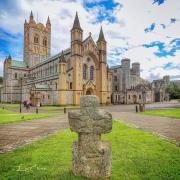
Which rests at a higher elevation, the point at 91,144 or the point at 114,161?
the point at 91,144

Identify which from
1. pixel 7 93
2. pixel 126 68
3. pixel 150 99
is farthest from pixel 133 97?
pixel 7 93

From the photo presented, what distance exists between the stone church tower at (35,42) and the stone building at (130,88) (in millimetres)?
34996

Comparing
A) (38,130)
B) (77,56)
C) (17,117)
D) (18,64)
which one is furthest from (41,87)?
(38,130)

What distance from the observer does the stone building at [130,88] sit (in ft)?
235

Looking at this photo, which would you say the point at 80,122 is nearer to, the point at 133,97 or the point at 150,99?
the point at 133,97

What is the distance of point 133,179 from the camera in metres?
4.71

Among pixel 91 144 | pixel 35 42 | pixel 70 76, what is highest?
pixel 35 42

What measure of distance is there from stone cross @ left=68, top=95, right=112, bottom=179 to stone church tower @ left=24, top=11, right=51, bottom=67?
279 feet

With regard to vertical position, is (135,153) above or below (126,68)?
below

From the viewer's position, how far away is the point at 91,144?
486 cm

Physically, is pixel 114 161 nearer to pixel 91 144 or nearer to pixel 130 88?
pixel 91 144

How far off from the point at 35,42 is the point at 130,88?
4882 centimetres

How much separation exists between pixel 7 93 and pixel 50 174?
7936 cm

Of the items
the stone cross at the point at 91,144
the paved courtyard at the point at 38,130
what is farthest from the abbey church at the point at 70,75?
the stone cross at the point at 91,144
